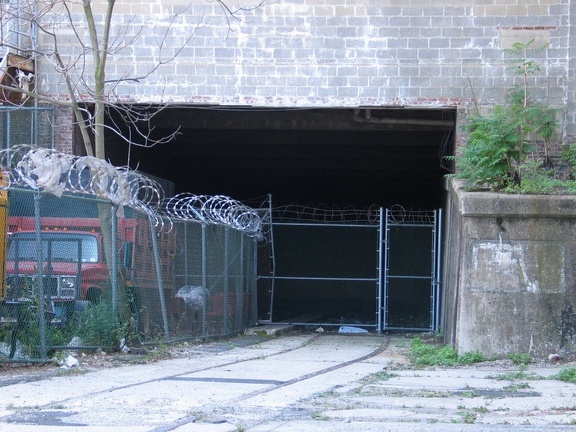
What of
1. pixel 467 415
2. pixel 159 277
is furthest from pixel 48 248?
pixel 467 415

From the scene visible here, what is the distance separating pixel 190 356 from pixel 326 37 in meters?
7.80

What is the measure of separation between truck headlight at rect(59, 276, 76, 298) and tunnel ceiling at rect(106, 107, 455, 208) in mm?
7438

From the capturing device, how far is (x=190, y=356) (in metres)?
12.9

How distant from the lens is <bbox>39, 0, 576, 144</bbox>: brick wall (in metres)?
17.5

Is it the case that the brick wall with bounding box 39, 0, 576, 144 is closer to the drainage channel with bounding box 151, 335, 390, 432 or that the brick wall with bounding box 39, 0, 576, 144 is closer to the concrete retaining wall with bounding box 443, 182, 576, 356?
the concrete retaining wall with bounding box 443, 182, 576, 356

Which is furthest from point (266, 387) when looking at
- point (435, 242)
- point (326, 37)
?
point (435, 242)

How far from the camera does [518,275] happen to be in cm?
1270

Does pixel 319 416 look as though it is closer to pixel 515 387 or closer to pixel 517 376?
pixel 515 387

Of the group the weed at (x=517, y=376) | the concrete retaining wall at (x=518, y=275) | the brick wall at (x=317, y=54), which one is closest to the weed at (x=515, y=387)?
the weed at (x=517, y=376)

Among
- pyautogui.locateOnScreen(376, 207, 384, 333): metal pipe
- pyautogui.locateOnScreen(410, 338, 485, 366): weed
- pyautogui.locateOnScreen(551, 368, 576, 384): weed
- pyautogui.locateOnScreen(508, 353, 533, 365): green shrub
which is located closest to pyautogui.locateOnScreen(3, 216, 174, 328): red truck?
pyautogui.locateOnScreen(410, 338, 485, 366): weed

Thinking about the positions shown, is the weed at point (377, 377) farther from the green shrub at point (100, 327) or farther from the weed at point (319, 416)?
the green shrub at point (100, 327)

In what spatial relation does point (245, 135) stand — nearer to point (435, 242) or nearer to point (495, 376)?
point (435, 242)

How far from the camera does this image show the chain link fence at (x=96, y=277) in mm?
10641

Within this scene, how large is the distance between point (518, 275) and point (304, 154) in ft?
43.8
